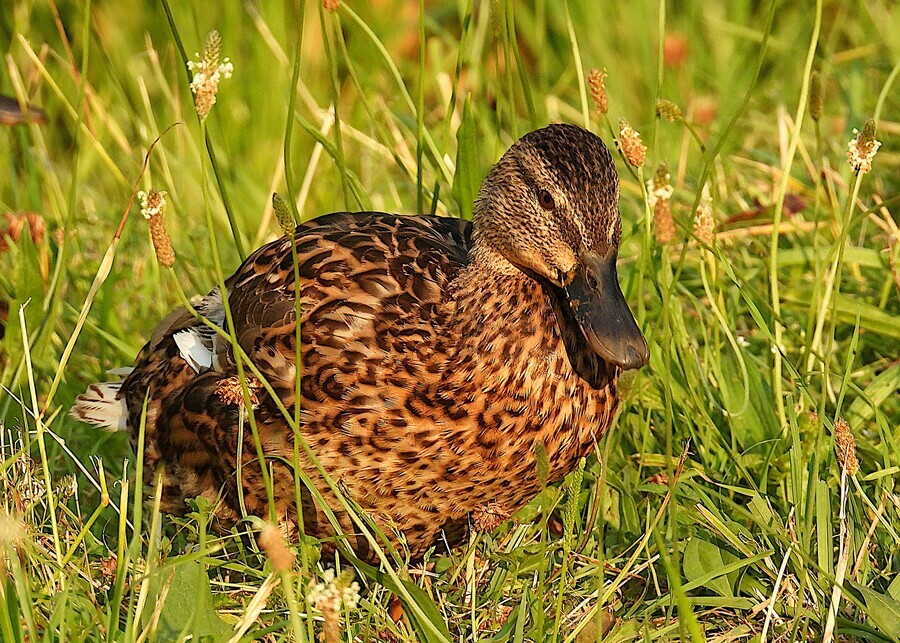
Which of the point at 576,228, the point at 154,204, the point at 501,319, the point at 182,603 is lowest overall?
the point at 182,603

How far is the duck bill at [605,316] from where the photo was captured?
2439mm

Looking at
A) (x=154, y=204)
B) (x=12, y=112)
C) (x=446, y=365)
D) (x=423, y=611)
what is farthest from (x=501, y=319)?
(x=12, y=112)

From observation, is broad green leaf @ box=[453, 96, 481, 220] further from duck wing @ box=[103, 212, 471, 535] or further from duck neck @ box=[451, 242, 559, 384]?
duck neck @ box=[451, 242, 559, 384]

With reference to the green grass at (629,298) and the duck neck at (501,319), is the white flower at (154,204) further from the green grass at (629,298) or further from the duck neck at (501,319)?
the duck neck at (501,319)

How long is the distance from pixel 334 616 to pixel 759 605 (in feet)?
3.57

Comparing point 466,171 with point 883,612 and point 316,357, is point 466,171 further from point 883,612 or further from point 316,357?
point 883,612

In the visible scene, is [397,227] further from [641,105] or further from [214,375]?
[641,105]

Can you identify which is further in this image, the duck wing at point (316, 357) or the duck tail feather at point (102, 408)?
the duck tail feather at point (102, 408)

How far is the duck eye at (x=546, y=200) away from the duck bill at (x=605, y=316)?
13 centimetres

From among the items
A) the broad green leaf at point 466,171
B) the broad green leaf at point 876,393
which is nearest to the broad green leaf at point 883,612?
A: the broad green leaf at point 876,393

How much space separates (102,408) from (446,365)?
1.08 meters

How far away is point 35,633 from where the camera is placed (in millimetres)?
2076

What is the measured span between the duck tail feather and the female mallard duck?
0.41 metres

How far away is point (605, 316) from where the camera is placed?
8.11 ft
